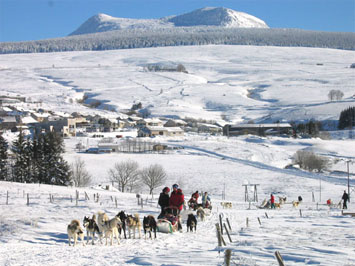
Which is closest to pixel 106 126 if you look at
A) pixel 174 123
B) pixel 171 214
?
pixel 174 123

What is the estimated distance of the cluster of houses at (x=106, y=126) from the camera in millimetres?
85438

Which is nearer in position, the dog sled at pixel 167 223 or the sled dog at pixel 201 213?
the dog sled at pixel 167 223

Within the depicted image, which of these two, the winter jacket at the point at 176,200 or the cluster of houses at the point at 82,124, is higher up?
the cluster of houses at the point at 82,124

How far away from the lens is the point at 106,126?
310 feet

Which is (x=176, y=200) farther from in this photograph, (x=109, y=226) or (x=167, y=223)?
(x=109, y=226)

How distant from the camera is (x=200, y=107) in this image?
136 metres

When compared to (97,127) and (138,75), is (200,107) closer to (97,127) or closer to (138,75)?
(97,127)

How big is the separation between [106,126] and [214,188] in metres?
56.8

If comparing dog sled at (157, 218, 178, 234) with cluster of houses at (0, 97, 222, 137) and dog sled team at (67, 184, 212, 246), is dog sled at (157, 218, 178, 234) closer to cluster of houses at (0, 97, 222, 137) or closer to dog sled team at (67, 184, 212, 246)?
dog sled team at (67, 184, 212, 246)

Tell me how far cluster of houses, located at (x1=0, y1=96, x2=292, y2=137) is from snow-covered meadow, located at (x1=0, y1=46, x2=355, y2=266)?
7.79 metres

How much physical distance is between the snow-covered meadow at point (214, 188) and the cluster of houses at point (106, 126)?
7789mm

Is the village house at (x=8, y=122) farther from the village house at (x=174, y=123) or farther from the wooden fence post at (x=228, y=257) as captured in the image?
the wooden fence post at (x=228, y=257)

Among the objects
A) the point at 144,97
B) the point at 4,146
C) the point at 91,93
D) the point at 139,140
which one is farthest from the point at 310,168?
the point at 91,93

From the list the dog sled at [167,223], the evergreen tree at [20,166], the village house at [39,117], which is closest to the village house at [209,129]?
the village house at [39,117]
